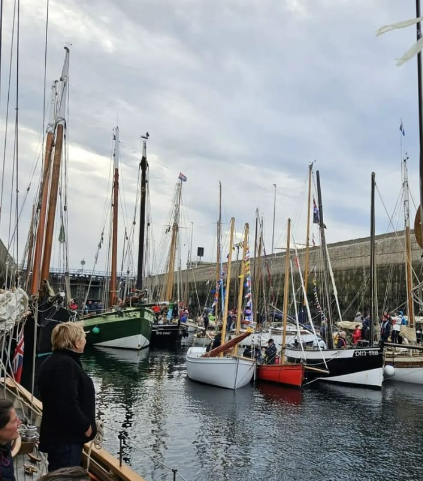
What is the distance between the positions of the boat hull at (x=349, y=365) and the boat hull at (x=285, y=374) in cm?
180

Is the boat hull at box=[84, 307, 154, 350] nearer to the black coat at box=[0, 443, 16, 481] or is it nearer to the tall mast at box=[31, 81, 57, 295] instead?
the tall mast at box=[31, 81, 57, 295]

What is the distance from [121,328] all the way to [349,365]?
1646 centimetres

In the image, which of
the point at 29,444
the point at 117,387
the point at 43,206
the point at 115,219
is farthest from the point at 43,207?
the point at 29,444

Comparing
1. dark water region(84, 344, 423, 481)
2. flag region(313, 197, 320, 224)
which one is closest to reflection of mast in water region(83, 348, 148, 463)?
dark water region(84, 344, 423, 481)

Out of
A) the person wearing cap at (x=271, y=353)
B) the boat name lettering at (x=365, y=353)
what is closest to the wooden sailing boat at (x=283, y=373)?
the person wearing cap at (x=271, y=353)

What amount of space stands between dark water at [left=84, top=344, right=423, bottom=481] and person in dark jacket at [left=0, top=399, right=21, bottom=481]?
6.82 meters

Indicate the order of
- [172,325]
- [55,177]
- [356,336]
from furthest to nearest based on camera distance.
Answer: [172,325]
[356,336]
[55,177]

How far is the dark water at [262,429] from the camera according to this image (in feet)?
36.1

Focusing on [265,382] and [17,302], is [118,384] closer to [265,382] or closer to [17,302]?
[265,382]

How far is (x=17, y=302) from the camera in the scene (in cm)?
769

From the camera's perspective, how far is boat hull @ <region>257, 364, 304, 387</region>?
21438 millimetres

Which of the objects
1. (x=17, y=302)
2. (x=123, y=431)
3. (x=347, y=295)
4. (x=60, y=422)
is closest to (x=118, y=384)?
(x=123, y=431)

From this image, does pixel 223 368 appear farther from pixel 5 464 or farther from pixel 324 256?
pixel 5 464

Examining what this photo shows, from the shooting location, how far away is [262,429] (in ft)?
47.3
